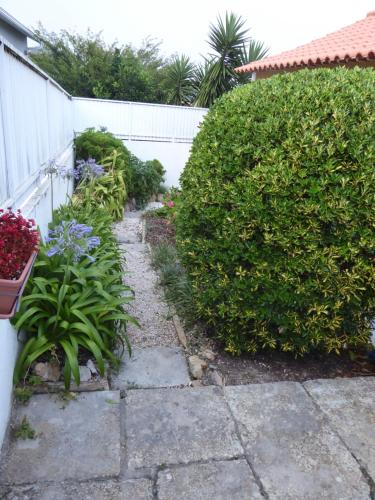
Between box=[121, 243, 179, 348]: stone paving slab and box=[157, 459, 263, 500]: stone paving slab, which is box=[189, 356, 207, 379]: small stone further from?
box=[157, 459, 263, 500]: stone paving slab

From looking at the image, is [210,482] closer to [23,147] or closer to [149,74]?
[23,147]

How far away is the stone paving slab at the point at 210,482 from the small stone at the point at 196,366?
0.80 meters

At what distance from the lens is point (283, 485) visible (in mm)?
1993

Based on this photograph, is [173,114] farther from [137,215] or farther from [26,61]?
[26,61]

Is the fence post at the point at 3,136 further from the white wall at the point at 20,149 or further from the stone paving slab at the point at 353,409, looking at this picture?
the stone paving slab at the point at 353,409

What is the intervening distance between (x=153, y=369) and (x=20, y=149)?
195 centimetres

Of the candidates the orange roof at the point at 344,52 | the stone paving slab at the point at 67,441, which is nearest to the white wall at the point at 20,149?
the stone paving slab at the point at 67,441

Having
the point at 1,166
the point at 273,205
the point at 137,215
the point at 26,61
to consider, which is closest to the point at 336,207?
the point at 273,205

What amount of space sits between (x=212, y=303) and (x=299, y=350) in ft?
2.48

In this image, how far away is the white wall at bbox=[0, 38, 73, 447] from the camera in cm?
233

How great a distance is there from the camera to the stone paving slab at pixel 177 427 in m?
2.15

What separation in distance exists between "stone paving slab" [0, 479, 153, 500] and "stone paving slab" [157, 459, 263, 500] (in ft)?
0.33

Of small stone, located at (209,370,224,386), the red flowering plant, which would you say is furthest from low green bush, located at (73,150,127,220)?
the red flowering plant

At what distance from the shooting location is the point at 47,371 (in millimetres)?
2578
